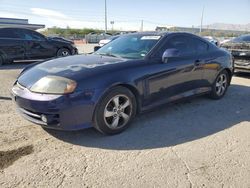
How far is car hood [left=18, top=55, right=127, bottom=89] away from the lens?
3.84 meters

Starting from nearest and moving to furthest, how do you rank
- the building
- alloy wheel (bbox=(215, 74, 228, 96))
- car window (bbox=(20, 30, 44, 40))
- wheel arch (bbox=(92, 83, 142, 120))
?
1. wheel arch (bbox=(92, 83, 142, 120))
2. alloy wheel (bbox=(215, 74, 228, 96))
3. car window (bbox=(20, 30, 44, 40))
4. the building

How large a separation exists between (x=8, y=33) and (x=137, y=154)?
9408mm

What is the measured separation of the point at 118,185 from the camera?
114 inches

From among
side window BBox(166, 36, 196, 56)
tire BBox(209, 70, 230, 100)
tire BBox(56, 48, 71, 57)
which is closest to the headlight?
side window BBox(166, 36, 196, 56)

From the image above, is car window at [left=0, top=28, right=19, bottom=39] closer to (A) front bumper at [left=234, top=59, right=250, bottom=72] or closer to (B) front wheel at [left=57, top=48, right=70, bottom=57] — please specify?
(B) front wheel at [left=57, top=48, right=70, bottom=57]

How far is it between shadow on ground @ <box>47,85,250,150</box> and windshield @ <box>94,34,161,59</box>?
1082 millimetres

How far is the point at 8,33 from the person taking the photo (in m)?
11.1

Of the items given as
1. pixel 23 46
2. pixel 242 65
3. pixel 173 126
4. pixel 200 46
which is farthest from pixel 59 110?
pixel 23 46

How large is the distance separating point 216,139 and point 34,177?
2.51m

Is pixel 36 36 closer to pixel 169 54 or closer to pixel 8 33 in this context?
pixel 8 33

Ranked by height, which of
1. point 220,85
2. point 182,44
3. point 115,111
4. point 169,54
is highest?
point 182,44

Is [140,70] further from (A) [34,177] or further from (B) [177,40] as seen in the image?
(A) [34,177]

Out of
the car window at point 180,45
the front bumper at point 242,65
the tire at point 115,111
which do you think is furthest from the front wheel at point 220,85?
the front bumper at point 242,65

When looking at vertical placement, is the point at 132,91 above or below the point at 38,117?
above
